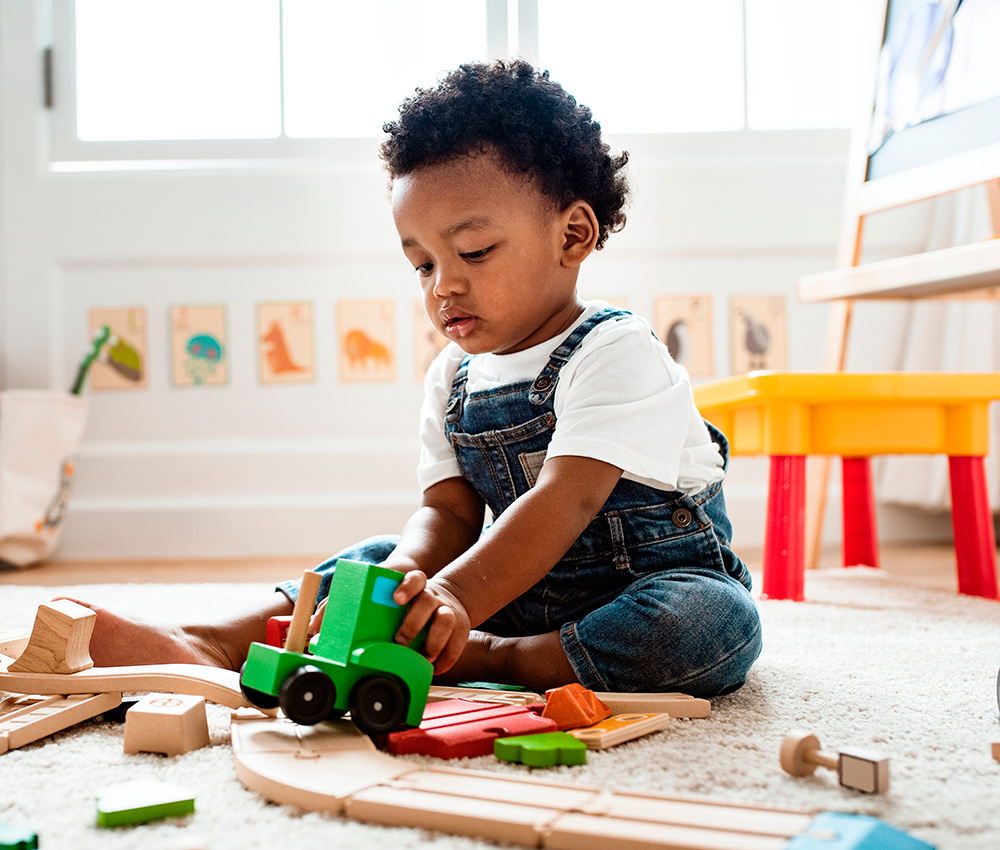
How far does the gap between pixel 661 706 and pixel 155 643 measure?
1.28ft

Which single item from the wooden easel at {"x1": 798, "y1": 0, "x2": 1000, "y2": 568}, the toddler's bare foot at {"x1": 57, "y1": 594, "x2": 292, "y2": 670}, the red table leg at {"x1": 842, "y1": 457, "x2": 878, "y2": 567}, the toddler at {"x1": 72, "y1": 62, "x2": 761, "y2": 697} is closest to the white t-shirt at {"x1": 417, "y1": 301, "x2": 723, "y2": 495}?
the toddler at {"x1": 72, "y1": 62, "x2": 761, "y2": 697}

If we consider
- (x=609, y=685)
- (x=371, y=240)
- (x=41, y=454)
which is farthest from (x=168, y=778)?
(x=371, y=240)

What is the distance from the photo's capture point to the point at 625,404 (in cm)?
72

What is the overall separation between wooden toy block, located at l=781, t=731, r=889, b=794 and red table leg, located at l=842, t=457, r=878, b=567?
1069 millimetres

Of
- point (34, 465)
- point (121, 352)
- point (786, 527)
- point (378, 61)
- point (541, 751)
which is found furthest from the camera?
point (378, 61)

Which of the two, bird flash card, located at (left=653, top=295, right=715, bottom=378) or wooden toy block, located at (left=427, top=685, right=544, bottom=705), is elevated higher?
bird flash card, located at (left=653, top=295, right=715, bottom=378)

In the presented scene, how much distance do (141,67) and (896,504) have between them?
5.82ft

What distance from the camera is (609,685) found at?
2.31 ft

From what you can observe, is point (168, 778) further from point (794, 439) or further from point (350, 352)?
point (350, 352)

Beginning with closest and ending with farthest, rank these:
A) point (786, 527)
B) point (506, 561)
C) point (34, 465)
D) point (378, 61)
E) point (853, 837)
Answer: point (853, 837) → point (506, 561) → point (786, 527) → point (34, 465) → point (378, 61)

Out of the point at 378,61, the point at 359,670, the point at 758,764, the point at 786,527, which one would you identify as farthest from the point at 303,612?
the point at 378,61

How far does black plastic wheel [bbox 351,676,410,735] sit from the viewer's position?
0.54m

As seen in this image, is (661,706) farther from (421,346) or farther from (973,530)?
(421,346)

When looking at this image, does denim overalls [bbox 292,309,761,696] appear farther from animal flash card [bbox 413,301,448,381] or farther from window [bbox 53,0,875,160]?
window [bbox 53,0,875,160]
